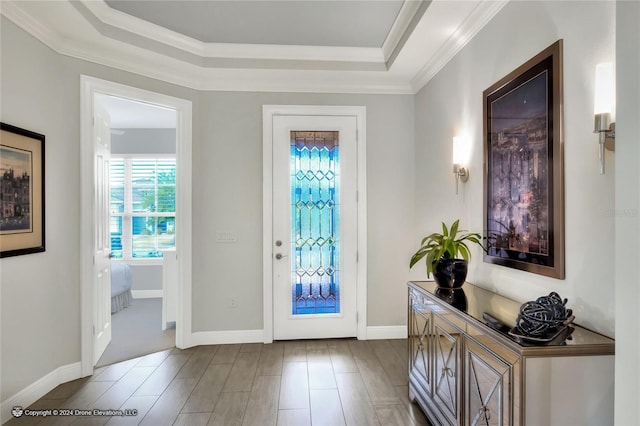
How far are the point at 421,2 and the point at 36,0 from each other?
2506 mm

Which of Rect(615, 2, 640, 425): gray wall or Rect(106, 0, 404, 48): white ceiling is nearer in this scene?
Rect(615, 2, 640, 425): gray wall

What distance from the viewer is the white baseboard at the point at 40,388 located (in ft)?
7.30

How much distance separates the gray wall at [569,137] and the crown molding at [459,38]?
0.05 metres

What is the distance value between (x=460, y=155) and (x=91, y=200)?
2.97 meters

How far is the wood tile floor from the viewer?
225cm

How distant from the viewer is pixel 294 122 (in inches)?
142

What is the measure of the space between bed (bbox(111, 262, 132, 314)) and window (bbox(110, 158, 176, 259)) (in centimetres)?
85

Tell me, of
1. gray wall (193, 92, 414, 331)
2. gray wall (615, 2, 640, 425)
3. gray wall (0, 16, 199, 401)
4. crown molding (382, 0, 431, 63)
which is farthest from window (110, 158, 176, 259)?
gray wall (615, 2, 640, 425)

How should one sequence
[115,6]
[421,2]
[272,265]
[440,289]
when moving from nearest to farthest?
[440,289] < [421,2] < [115,6] < [272,265]

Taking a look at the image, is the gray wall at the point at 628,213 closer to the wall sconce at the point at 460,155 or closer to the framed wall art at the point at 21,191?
the wall sconce at the point at 460,155

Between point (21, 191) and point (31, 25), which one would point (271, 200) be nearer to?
point (21, 191)

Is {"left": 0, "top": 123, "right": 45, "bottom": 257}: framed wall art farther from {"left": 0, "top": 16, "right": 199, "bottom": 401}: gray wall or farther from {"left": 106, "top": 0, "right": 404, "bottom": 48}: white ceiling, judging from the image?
{"left": 106, "top": 0, "right": 404, "bottom": 48}: white ceiling

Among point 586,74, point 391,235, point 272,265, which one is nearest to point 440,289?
point 586,74

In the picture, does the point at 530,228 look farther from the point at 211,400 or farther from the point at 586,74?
the point at 211,400
